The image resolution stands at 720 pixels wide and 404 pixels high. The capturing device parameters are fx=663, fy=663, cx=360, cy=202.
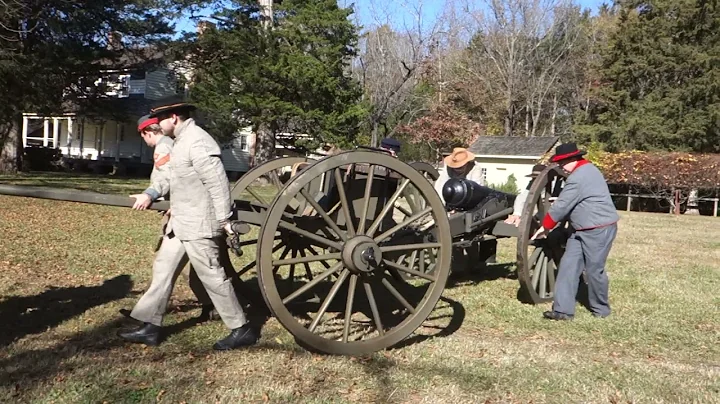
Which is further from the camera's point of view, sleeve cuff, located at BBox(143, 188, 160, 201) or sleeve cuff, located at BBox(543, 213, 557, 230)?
sleeve cuff, located at BBox(543, 213, 557, 230)

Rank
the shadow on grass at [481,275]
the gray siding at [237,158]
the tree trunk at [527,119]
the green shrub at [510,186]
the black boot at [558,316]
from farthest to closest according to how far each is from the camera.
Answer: the tree trunk at [527,119] < the gray siding at [237,158] < the green shrub at [510,186] < the shadow on grass at [481,275] < the black boot at [558,316]

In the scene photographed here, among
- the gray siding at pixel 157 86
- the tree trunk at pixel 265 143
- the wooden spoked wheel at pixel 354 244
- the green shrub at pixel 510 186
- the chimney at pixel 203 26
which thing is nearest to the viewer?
the wooden spoked wheel at pixel 354 244

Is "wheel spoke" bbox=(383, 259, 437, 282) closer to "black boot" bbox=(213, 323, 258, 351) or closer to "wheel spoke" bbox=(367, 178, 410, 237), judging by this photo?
"wheel spoke" bbox=(367, 178, 410, 237)

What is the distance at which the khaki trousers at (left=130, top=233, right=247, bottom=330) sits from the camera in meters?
4.58

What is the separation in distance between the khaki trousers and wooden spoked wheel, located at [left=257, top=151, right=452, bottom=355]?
0.38 meters

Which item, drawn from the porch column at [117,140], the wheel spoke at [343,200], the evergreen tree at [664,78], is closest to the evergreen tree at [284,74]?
the porch column at [117,140]

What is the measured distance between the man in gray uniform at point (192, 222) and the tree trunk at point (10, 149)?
2394cm

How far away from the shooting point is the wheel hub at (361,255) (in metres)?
4.66

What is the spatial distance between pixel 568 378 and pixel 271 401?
2.05 meters

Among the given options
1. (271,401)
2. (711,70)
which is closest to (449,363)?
(271,401)

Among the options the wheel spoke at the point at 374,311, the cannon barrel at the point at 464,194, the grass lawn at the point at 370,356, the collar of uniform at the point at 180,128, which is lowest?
the grass lawn at the point at 370,356

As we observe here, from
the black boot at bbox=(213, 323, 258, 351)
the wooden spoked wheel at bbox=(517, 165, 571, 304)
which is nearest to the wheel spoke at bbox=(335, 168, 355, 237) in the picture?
the black boot at bbox=(213, 323, 258, 351)

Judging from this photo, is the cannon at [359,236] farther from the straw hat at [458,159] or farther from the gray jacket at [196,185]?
the straw hat at [458,159]

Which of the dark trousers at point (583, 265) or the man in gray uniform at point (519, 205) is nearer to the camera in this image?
the dark trousers at point (583, 265)
